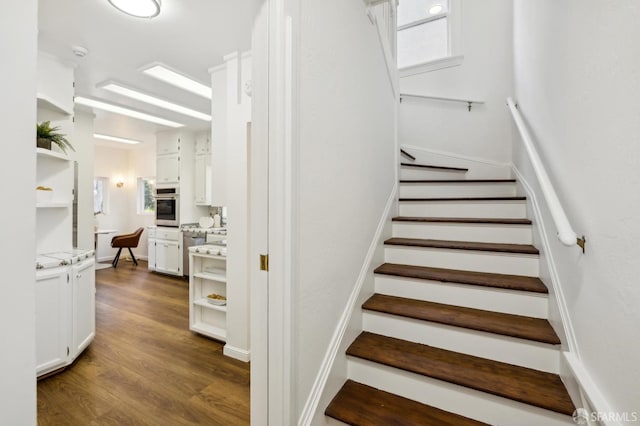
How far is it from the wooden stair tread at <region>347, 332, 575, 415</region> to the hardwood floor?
3.23ft

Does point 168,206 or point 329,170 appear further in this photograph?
point 168,206

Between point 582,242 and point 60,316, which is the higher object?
point 582,242

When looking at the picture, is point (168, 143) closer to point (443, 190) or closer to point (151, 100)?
point (151, 100)

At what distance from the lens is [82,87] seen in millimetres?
3588

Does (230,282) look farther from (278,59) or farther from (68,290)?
(278,59)

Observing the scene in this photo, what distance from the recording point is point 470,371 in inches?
55.9

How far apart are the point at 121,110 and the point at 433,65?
443 cm

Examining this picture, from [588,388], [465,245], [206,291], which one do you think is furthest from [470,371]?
[206,291]

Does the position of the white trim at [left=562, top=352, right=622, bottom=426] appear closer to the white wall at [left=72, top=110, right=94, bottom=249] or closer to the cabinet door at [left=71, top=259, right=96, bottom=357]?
the cabinet door at [left=71, top=259, right=96, bottom=357]

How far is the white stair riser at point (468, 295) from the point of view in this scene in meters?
1.64

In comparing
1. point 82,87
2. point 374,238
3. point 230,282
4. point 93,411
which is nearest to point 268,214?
point 374,238

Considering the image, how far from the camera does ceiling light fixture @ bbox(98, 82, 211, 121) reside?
11.7 feet

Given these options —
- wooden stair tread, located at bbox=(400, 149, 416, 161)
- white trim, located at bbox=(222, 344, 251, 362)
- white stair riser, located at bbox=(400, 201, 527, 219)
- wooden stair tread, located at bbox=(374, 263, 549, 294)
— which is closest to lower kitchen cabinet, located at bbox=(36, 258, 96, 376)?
white trim, located at bbox=(222, 344, 251, 362)

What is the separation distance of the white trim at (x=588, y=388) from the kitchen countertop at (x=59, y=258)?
3.19 metres
